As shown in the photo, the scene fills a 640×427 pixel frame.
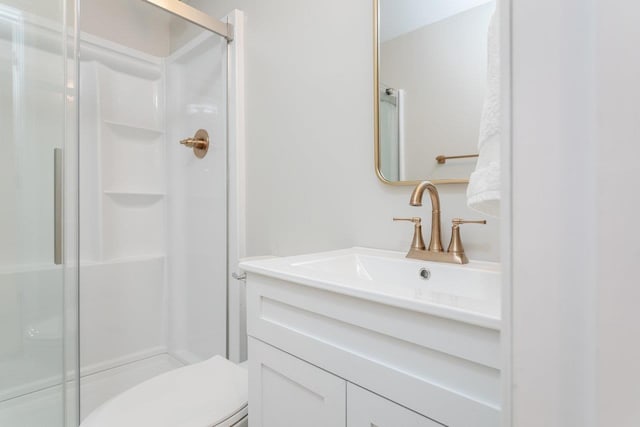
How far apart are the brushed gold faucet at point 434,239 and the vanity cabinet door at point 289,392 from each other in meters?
0.42

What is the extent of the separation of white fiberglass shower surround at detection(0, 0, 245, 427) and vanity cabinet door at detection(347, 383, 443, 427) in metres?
1.05

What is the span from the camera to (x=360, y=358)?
600 millimetres

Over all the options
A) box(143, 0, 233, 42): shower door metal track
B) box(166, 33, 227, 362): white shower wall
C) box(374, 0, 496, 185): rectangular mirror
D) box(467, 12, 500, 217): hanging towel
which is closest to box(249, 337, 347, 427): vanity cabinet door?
box(467, 12, 500, 217): hanging towel

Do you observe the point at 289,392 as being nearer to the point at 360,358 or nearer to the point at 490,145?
the point at 360,358

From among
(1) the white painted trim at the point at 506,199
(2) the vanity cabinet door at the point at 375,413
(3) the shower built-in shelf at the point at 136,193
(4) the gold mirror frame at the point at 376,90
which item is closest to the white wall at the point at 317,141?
(4) the gold mirror frame at the point at 376,90

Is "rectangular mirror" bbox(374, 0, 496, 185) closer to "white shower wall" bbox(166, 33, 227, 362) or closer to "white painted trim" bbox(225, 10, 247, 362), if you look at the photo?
"white painted trim" bbox(225, 10, 247, 362)

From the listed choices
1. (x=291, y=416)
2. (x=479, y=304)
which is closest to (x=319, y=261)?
(x=291, y=416)

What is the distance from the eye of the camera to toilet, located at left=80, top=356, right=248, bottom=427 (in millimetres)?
913

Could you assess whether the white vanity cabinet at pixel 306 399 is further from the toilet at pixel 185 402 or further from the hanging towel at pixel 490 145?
the hanging towel at pixel 490 145

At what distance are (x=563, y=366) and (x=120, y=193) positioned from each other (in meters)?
2.18

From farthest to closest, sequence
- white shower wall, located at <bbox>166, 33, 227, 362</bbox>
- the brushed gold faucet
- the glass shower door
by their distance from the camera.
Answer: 1. white shower wall, located at <bbox>166, 33, 227, 362</bbox>
2. the glass shower door
3. the brushed gold faucet

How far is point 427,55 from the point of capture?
994 millimetres

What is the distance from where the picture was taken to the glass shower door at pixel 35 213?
1195 mm

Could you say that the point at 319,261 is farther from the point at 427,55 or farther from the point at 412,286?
the point at 427,55
